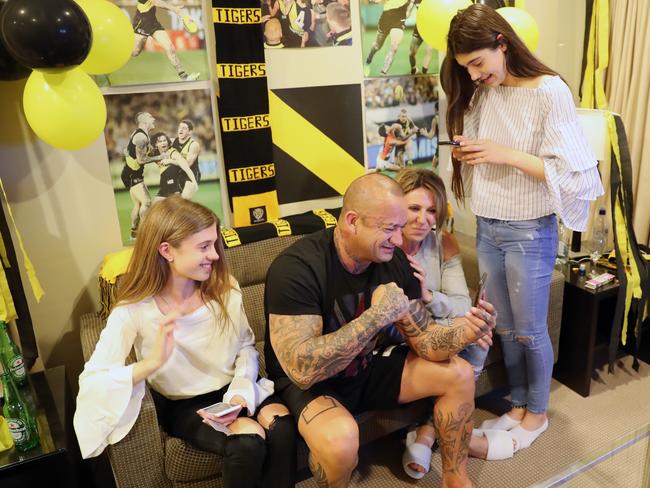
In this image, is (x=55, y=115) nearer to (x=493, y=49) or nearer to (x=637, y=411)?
(x=493, y=49)

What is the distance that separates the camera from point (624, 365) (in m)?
2.59

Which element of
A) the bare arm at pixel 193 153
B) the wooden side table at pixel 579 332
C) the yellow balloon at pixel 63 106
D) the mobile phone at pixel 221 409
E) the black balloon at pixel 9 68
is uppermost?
the black balloon at pixel 9 68

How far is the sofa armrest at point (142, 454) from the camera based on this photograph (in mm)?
1471

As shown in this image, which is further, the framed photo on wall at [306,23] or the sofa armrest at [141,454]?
the framed photo on wall at [306,23]

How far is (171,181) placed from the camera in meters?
2.29

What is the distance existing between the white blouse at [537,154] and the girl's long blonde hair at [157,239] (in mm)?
995

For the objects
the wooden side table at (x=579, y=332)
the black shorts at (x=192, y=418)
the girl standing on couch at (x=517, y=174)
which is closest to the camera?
the black shorts at (x=192, y=418)

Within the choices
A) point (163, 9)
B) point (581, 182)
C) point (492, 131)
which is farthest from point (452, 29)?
point (163, 9)

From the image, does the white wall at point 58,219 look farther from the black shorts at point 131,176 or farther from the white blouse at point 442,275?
the white blouse at point 442,275

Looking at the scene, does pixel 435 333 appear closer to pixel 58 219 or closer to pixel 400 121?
pixel 400 121

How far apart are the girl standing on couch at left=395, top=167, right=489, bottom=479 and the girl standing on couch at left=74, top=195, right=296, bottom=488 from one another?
23.4 inches

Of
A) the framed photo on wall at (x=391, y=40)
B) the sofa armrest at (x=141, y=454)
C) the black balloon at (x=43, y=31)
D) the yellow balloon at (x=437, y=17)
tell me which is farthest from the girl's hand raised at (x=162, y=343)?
the framed photo on wall at (x=391, y=40)

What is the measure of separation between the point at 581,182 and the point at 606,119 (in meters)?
0.74

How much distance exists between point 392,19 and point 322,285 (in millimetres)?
1596
